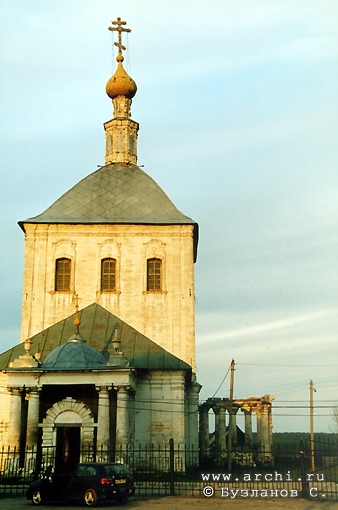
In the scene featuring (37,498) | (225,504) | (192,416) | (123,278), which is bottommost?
(225,504)

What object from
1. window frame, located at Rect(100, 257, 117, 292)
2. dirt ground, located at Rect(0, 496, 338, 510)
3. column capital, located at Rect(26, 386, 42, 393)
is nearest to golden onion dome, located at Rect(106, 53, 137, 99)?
window frame, located at Rect(100, 257, 117, 292)

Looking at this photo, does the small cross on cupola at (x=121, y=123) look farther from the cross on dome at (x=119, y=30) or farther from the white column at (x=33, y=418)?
the white column at (x=33, y=418)

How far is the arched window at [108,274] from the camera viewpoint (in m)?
32.0

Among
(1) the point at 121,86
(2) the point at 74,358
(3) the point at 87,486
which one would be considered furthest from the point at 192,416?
(1) the point at 121,86

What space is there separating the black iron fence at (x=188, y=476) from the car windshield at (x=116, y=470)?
76.6 inches

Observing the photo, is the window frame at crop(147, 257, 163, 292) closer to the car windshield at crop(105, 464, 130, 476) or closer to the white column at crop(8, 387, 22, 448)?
the white column at crop(8, 387, 22, 448)

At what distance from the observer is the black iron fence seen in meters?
19.2

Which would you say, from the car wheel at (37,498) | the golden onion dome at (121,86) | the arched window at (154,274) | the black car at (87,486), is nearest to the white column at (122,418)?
the black car at (87,486)

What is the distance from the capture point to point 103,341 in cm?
2773

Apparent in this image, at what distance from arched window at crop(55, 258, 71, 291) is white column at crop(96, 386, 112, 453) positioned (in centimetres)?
927

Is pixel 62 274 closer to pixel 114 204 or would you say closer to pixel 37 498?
pixel 114 204

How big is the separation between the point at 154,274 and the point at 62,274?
4225mm

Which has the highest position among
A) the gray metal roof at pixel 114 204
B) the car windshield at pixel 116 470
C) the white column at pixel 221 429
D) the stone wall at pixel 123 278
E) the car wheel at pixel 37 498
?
the gray metal roof at pixel 114 204

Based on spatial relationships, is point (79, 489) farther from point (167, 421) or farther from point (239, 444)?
point (239, 444)
